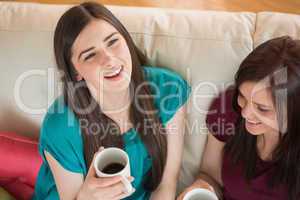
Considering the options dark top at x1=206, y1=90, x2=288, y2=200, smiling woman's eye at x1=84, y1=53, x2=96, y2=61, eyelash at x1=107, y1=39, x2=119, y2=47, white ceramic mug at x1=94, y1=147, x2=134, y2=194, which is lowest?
dark top at x1=206, y1=90, x2=288, y2=200

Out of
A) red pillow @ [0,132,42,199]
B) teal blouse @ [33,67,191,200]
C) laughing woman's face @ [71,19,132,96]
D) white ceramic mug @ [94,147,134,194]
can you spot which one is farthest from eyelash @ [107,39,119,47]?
red pillow @ [0,132,42,199]

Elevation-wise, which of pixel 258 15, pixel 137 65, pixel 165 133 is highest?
pixel 258 15

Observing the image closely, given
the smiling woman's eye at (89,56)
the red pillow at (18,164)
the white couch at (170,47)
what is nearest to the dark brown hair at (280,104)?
the white couch at (170,47)

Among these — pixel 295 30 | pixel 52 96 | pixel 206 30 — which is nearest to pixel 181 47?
pixel 206 30

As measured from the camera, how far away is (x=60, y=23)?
1135mm

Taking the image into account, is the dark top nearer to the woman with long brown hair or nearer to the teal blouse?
the woman with long brown hair

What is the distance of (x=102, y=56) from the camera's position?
1.14 m

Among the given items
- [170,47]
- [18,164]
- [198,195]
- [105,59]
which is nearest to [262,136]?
[198,195]

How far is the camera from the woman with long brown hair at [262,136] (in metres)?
0.99

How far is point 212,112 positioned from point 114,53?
1.17 ft

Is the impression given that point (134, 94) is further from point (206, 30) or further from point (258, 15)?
point (258, 15)

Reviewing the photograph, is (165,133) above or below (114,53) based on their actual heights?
below

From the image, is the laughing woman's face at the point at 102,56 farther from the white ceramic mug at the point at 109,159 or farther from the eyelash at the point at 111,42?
the white ceramic mug at the point at 109,159

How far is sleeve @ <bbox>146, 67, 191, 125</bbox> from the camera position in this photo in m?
1.27
